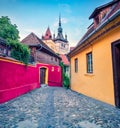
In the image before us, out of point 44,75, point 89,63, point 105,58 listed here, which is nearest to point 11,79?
point 89,63

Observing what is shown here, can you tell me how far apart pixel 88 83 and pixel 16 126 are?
5.61 m

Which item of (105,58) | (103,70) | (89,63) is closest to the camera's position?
(105,58)

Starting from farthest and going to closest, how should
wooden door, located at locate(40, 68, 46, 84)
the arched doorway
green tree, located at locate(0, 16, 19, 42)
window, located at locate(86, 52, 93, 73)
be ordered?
green tree, located at locate(0, 16, 19, 42) → the arched doorway → wooden door, located at locate(40, 68, 46, 84) → window, located at locate(86, 52, 93, 73)

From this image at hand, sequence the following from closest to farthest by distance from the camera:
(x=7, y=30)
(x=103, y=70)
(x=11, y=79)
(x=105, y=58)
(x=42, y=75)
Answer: (x=105, y=58) → (x=103, y=70) → (x=11, y=79) → (x=42, y=75) → (x=7, y=30)

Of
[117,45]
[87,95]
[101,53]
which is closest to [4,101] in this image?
[87,95]

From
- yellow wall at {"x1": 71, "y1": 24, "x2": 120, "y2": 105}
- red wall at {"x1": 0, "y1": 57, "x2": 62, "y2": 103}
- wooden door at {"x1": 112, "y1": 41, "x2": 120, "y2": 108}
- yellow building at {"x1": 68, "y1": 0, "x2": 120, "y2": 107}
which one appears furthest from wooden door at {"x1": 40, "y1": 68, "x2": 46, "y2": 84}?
wooden door at {"x1": 112, "y1": 41, "x2": 120, "y2": 108}

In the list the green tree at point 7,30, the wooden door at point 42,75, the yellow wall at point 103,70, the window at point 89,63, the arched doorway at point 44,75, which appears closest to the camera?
the yellow wall at point 103,70

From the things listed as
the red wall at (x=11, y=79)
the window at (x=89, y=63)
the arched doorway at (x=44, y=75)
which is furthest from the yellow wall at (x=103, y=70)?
the arched doorway at (x=44, y=75)

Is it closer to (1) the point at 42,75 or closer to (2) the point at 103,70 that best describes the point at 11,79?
(2) the point at 103,70

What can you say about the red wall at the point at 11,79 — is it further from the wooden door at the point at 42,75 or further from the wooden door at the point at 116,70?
the wooden door at the point at 42,75

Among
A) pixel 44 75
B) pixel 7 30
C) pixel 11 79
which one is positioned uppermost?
pixel 7 30

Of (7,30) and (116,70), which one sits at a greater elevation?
(7,30)

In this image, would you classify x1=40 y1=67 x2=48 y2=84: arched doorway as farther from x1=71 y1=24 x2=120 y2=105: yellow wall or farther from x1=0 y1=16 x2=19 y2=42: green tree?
x1=71 y1=24 x2=120 y2=105: yellow wall

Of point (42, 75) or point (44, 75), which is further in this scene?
point (44, 75)
